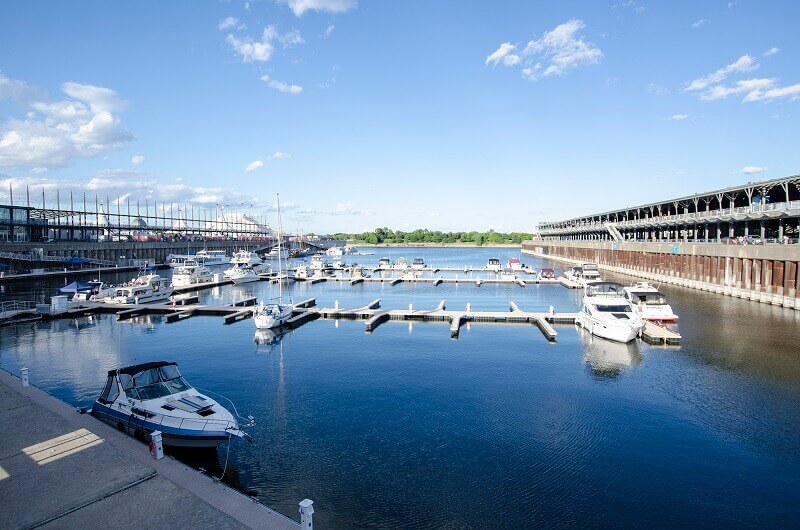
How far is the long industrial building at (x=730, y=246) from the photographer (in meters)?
45.5

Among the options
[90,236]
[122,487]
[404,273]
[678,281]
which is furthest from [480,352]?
[90,236]

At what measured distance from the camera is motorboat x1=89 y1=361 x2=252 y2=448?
15148mm

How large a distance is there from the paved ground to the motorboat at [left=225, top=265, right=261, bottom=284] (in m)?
64.5

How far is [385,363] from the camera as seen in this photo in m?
27.8

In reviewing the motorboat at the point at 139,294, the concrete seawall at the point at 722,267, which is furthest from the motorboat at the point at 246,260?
the concrete seawall at the point at 722,267

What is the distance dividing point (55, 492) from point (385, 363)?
61.1 feet

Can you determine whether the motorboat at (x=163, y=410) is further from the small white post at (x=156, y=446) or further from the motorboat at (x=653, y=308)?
the motorboat at (x=653, y=308)

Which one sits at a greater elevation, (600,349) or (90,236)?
(90,236)

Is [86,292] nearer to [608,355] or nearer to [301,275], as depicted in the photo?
[301,275]

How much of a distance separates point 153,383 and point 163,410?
6.17 feet

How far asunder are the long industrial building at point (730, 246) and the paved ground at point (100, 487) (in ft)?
165

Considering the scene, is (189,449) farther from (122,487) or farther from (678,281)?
(678,281)

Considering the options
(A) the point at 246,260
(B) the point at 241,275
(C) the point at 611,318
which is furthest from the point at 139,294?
(C) the point at 611,318

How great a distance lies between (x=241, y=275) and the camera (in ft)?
257
